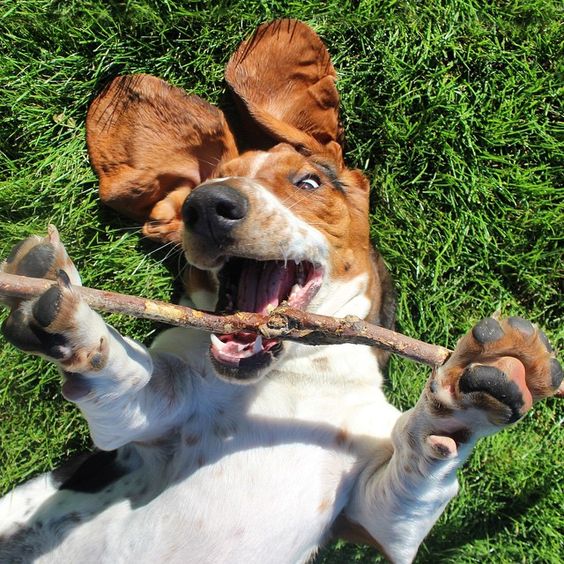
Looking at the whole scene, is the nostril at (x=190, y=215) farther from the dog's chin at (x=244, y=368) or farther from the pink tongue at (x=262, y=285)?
the dog's chin at (x=244, y=368)

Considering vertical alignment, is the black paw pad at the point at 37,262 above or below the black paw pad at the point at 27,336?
above

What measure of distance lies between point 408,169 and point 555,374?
207cm

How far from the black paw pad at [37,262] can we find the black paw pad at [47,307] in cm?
13

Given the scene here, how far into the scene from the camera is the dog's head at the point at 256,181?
3018 millimetres

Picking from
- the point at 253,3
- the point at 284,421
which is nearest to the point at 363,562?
the point at 284,421

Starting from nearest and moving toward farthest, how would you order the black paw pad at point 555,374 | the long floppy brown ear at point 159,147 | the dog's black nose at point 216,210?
the black paw pad at point 555,374, the dog's black nose at point 216,210, the long floppy brown ear at point 159,147

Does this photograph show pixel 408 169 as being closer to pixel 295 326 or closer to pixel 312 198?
pixel 312 198

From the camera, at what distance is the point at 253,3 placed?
425 cm

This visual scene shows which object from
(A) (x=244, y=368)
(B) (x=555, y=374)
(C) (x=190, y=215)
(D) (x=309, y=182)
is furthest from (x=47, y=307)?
(B) (x=555, y=374)

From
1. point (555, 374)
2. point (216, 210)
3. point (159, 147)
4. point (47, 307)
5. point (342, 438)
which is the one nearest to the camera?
point (47, 307)

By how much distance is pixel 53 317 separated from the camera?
7.68ft

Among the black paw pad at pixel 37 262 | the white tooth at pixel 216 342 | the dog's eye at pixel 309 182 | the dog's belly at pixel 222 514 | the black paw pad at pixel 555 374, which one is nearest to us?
the black paw pad at pixel 37 262

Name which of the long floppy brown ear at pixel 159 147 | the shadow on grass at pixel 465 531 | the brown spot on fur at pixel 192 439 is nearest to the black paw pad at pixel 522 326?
the brown spot on fur at pixel 192 439

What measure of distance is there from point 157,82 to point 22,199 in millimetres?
1080
